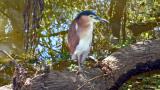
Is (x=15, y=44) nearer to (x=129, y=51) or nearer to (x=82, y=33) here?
(x=129, y=51)

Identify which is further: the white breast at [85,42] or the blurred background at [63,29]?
the blurred background at [63,29]

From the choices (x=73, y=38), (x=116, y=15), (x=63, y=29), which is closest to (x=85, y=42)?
(x=73, y=38)

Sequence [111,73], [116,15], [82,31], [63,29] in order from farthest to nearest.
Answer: [116,15] < [63,29] < [111,73] < [82,31]

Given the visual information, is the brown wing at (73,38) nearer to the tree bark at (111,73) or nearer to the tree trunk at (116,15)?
the tree bark at (111,73)

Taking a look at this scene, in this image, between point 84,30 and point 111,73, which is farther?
point 111,73

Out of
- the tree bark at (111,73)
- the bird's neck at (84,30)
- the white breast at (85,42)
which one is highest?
the bird's neck at (84,30)

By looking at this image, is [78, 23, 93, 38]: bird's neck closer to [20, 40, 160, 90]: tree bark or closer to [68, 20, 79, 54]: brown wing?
[68, 20, 79, 54]: brown wing

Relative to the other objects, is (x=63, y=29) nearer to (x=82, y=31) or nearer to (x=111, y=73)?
(x=111, y=73)

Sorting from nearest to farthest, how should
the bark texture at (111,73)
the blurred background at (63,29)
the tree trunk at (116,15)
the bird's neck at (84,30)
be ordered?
the bird's neck at (84,30) → the bark texture at (111,73) → the blurred background at (63,29) → the tree trunk at (116,15)

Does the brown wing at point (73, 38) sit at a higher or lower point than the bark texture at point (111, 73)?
higher

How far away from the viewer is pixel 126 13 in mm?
5230

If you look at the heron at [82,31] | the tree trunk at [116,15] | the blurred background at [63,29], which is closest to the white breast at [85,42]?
the heron at [82,31]

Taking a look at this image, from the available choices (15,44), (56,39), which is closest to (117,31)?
(56,39)

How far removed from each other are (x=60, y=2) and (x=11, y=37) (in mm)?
1062
